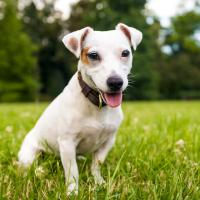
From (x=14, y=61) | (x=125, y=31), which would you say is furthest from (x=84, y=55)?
(x=14, y=61)

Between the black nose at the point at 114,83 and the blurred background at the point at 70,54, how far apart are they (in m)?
28.3

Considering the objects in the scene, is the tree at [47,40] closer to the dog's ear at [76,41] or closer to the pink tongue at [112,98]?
the dog's ear at [76,41]

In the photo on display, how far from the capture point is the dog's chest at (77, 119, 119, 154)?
2963 mm

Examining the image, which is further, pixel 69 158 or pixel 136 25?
pixel 136 25

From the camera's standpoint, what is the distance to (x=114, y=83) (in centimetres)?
260

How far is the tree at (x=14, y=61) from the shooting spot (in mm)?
31406

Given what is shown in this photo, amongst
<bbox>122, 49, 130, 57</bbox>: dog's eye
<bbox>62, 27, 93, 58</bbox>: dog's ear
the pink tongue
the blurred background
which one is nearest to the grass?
the pink tongue

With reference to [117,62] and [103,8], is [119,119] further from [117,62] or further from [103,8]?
[103,8]

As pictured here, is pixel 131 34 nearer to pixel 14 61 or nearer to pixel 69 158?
pixel 69 158

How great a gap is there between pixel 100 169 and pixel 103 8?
1312 inches

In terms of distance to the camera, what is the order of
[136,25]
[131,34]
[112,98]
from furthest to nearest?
[136,25] → [131,34] → [112,98]

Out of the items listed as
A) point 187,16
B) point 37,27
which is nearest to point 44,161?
point 187,16

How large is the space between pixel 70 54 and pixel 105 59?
110 feet

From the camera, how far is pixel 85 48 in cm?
288
